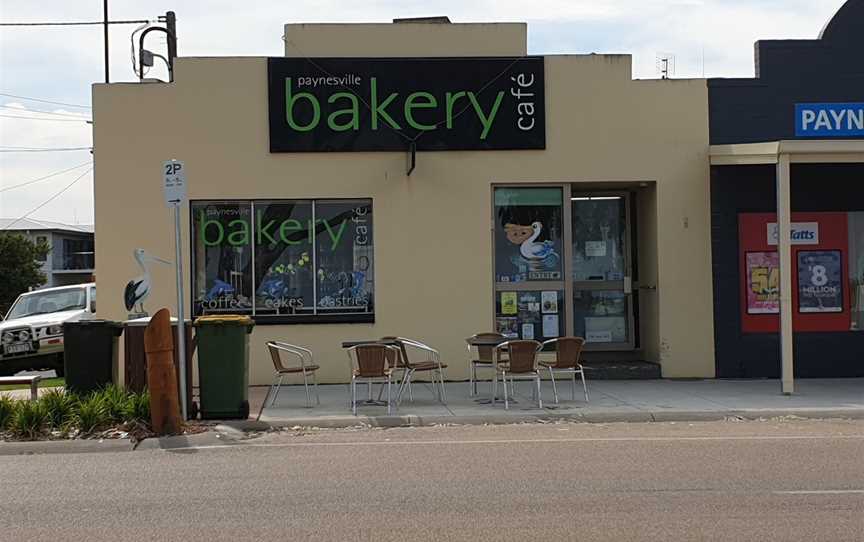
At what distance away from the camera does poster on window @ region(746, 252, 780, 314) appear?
49.6 ft

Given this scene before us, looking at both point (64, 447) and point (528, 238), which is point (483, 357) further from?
point (64, 447)

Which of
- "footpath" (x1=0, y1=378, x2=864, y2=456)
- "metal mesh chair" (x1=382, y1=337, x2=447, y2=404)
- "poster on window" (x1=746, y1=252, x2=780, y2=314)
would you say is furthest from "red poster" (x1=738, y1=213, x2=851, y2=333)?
"metal mesh chair" (x1=382, y1=337, x2=447, y2=404)

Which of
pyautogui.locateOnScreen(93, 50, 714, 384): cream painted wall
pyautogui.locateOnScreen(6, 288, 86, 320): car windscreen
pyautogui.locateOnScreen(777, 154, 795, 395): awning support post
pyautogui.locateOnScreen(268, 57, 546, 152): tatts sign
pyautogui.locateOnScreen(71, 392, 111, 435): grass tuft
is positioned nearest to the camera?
pyautogui.locateOnScreen(71, 392, 111, 435): grass tuft

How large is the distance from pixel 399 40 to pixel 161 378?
7173mm

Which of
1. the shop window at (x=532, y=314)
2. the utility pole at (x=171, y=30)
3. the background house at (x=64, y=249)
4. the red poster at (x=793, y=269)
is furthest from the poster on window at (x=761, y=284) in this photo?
the background house at (x=64, y=249)

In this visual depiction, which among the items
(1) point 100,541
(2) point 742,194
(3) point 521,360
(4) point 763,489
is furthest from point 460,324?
(1) point 100,541

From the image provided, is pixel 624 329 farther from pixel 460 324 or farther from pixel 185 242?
pixel 185 242

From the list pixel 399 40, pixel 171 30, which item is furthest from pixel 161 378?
pixel 171 30

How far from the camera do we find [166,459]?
30.4 ft

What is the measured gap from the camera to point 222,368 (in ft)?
37.0

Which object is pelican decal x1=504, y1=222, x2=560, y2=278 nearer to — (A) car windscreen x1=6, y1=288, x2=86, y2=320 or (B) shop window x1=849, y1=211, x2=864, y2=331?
(B) shop window x1=849, y1=211, x2=864, y2=331

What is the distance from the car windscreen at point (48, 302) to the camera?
1911cm

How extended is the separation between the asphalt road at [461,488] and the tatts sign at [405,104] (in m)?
5.69

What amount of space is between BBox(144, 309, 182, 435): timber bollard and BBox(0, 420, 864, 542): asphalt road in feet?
2.46
